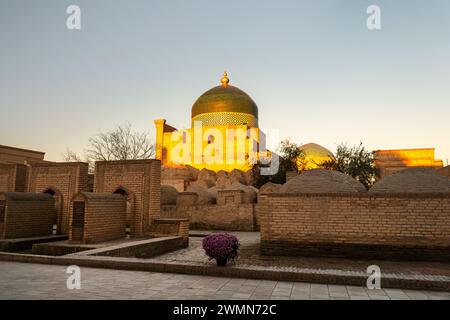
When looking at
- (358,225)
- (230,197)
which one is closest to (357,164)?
(230,197)

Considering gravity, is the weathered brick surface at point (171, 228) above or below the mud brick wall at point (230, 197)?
below

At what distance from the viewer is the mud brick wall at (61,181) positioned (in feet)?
42.2

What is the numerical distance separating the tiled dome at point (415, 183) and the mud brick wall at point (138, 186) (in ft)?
23.8

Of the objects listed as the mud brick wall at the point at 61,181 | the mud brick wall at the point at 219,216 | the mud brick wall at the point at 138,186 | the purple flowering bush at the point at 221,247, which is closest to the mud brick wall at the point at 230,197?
the mud brick wall at the point at 219,216

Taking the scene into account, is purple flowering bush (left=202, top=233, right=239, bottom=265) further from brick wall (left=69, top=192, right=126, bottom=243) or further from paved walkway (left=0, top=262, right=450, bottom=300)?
brick wall (left=69, top=192, right=126, bottom=243)

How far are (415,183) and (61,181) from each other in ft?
40.9

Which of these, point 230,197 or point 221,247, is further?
point 230,197

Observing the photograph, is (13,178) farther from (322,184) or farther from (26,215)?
(322,184)

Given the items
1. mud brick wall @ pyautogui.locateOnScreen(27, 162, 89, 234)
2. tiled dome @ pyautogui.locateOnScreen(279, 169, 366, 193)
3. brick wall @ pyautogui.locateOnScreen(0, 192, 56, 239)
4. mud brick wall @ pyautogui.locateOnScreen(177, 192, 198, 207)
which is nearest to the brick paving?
tiled dome @ pyautogui.locateOnScreen(279, 169, 366, 193)

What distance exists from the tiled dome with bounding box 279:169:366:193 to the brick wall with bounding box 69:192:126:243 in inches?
215

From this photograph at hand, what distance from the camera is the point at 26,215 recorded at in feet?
36.5

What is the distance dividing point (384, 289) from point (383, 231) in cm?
361

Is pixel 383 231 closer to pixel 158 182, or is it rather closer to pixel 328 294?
pixel 328 294

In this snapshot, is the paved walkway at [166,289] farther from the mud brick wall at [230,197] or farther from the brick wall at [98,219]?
the mud brick wall at [230,197]
